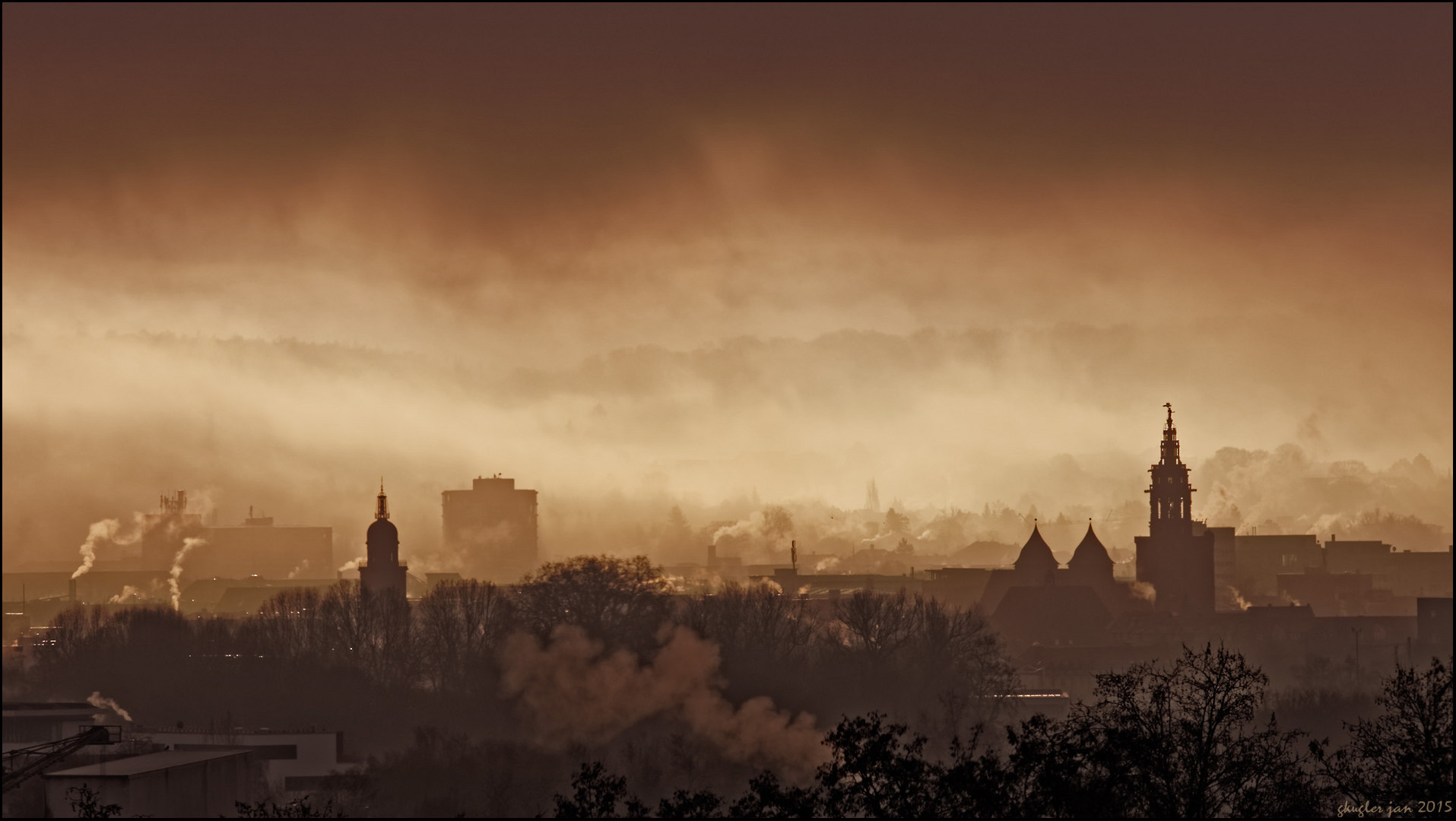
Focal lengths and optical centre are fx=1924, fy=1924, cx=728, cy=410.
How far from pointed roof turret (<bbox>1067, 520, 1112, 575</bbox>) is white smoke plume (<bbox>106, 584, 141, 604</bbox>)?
7691 cm

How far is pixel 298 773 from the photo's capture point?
214ft

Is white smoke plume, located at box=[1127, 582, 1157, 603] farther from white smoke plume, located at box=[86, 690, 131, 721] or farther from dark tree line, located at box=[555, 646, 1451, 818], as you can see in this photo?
dark tree line, located at box=[555, 646, 1451, 818]

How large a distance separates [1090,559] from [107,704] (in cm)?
9864

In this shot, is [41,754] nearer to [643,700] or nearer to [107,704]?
[643,700]

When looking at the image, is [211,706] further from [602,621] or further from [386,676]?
[602,621]

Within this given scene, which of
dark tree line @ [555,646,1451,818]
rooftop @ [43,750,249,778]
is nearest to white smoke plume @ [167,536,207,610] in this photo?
rooftop @ [43,750,249,778]

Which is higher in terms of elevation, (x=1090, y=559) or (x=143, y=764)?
(x=1090, y=559)

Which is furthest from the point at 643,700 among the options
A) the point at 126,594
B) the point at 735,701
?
the point at 126,594

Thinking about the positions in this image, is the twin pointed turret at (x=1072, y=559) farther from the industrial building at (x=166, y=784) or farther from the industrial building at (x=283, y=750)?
the industrial building at (x=166, y=784)

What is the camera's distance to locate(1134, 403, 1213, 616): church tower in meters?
159

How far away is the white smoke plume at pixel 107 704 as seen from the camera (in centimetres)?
7820

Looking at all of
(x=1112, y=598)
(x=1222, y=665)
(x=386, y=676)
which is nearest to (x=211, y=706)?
(x=386, y=676)

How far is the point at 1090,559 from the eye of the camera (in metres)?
161

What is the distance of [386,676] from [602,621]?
10.7 metres
